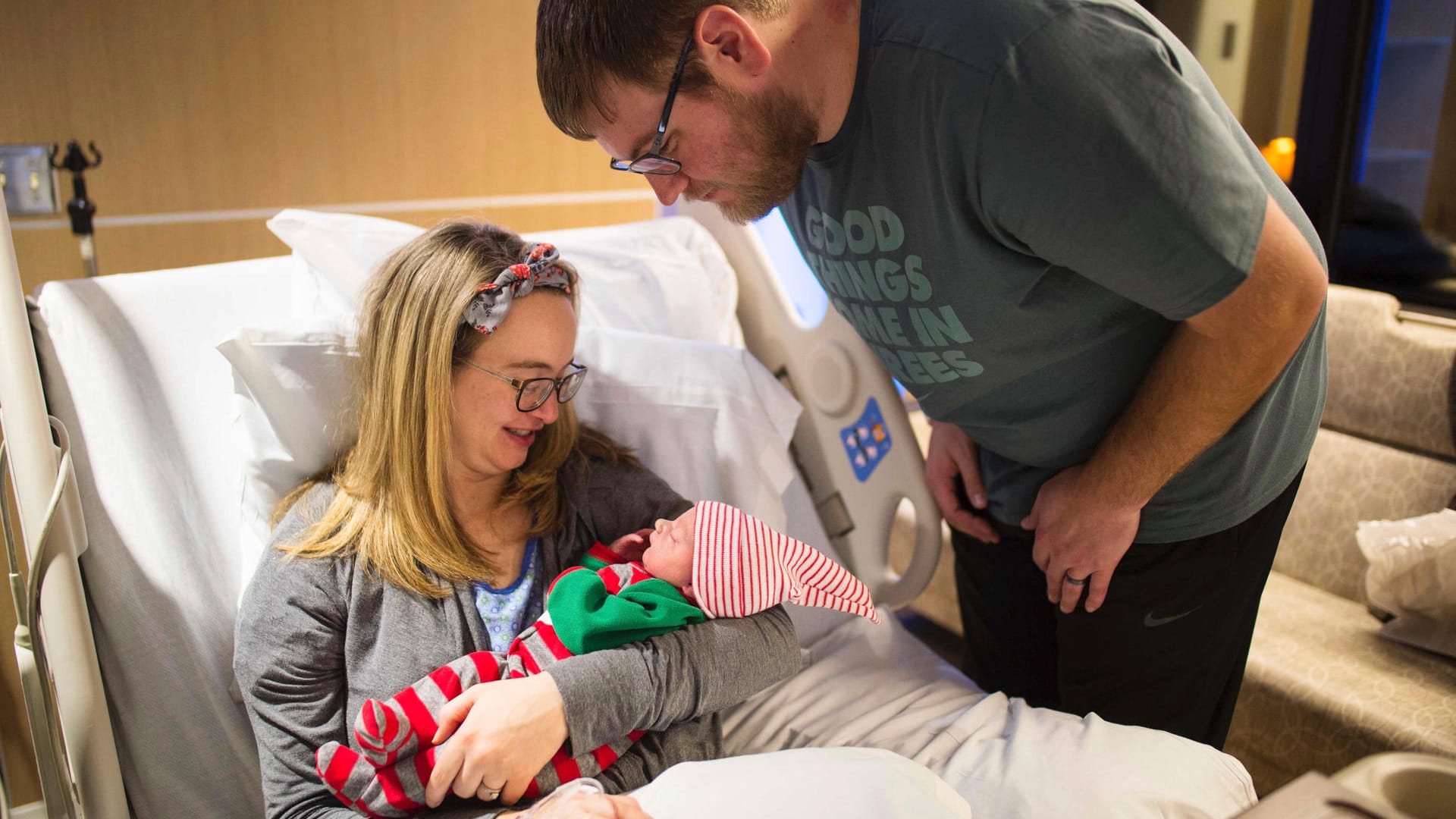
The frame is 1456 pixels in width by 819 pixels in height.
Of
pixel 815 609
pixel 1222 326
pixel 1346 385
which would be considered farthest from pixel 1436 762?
pixel 1346 385

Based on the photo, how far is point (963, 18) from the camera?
1.13 m

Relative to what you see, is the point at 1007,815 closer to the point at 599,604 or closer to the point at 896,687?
the point at 896,687

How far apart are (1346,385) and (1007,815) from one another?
196 centimetres

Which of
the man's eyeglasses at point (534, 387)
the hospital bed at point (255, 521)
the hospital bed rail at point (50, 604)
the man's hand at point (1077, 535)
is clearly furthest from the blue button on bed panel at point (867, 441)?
the hospital bed rail at point (50, 604)

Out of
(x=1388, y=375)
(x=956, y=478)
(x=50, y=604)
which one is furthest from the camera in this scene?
(x=1388, y=375)

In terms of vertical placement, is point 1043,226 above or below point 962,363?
above

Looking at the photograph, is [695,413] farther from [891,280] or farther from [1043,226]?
[1043,226]

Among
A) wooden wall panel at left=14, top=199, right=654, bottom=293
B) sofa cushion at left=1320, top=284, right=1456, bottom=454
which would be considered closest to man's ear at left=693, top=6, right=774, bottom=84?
wooden wall panel at left=14, top=199, right=654, bottom=293

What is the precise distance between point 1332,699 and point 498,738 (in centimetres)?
179

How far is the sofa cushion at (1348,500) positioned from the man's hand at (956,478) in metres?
1.15

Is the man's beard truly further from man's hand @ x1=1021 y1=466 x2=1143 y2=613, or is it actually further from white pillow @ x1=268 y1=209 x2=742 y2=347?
white pillow @ x1=268 y1=209 x2=742 y2=347

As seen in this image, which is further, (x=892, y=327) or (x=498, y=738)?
(x=892, y=327)

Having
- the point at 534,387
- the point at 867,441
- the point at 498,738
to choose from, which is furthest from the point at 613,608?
the point at 867,441

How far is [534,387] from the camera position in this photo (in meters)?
1.48
